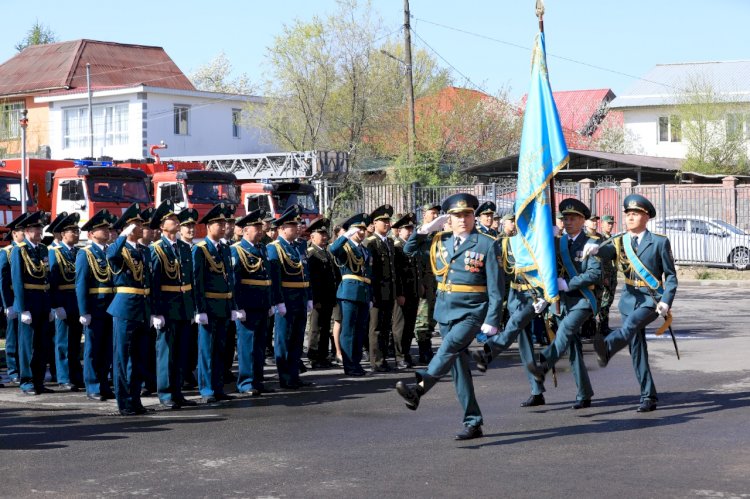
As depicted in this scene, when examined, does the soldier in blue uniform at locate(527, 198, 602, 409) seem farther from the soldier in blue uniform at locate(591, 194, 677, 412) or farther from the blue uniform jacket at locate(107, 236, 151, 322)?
the blue uniform jacket at locate(107, 236, 151, 322)

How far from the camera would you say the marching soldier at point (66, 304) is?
12.1m

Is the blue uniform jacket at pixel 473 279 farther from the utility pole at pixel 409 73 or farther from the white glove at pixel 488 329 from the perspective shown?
the utility pole at pixel 409 73

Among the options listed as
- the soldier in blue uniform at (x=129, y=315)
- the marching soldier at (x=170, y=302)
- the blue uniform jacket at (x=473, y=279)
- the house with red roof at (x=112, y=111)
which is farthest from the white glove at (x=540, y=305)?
the house with red roof at (x=112, y=111)

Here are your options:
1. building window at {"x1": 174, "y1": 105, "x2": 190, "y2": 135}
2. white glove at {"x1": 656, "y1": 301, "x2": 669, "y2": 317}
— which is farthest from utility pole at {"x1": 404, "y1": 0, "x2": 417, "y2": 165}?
white glove at {"x1": 656, "y1": 301, "x2": 669, "y2": 317}

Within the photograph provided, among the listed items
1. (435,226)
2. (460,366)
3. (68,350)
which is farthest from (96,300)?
(460,366)

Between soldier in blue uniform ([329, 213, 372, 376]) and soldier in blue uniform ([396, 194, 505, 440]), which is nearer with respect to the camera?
soldier in blue uniform ([396, 194, 505, 440])

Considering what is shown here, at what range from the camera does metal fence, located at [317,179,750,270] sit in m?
29.8

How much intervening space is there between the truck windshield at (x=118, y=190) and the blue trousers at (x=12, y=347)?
1227 cm

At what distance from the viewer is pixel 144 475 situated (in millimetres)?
7598

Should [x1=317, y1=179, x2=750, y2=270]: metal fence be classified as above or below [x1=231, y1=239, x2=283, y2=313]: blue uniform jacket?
above

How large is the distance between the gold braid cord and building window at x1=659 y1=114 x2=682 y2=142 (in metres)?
43.0

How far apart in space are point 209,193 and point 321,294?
506 inches

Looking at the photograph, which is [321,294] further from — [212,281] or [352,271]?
[212,281]

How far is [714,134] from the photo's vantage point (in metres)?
49.2
